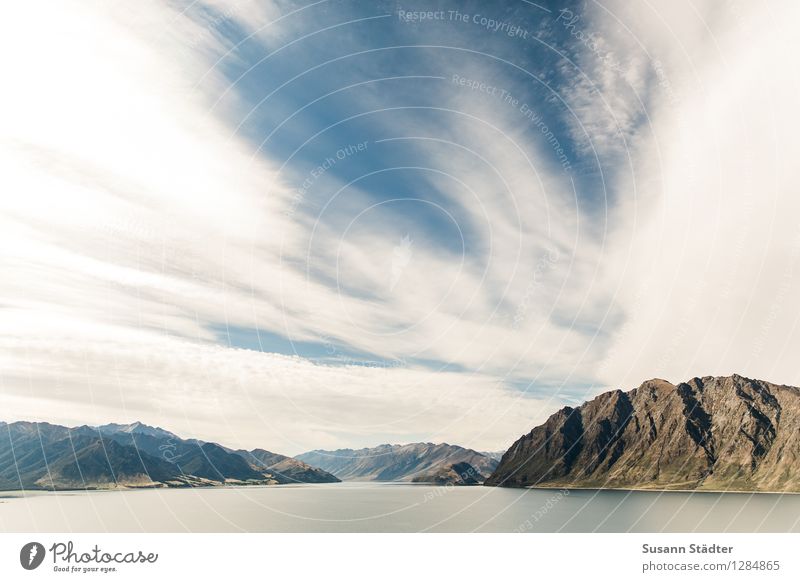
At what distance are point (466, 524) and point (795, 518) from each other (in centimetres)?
11279
